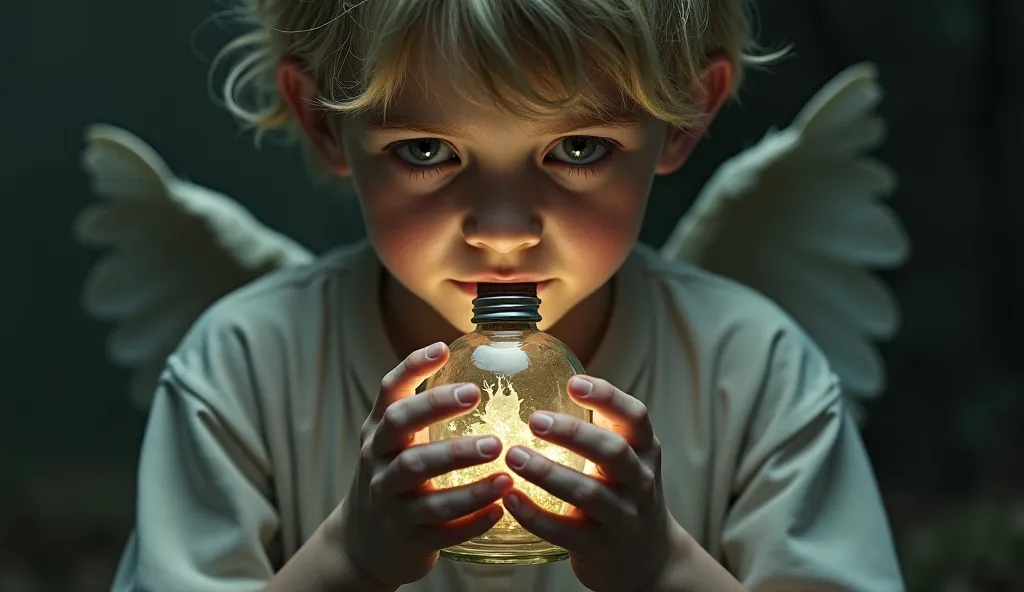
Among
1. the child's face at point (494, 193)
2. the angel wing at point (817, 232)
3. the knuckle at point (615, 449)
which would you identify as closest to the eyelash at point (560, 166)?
the child's face at point (494, 193)

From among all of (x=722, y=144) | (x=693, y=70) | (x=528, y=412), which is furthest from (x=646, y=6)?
(x=722, y=144)

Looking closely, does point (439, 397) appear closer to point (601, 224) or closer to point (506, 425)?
point (506, 425)

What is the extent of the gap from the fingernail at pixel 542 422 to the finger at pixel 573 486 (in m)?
0.01

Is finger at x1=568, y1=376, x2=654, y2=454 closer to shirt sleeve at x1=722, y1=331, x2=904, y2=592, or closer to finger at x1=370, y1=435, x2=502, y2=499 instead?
finger at x1=370, y1=435, x2=502, y2=499

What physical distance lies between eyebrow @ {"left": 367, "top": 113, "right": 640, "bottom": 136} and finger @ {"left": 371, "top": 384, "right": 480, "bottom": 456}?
0.19 meters

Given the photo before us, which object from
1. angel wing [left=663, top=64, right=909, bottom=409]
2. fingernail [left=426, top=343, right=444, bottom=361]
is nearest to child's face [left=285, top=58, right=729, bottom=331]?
fingernail [left=426, top=343, right=444, bottom=361]

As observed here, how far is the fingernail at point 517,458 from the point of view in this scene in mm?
696

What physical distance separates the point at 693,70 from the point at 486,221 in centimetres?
20

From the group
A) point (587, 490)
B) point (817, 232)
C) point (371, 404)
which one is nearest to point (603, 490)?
point (587, 490)

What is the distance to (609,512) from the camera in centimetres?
74

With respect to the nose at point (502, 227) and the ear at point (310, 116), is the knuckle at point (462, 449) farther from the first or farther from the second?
the ear at point (310, 116)

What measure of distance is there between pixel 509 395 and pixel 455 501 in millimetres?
78

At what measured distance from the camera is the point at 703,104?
0.99 meters

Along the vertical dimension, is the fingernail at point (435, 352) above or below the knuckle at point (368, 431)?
above
